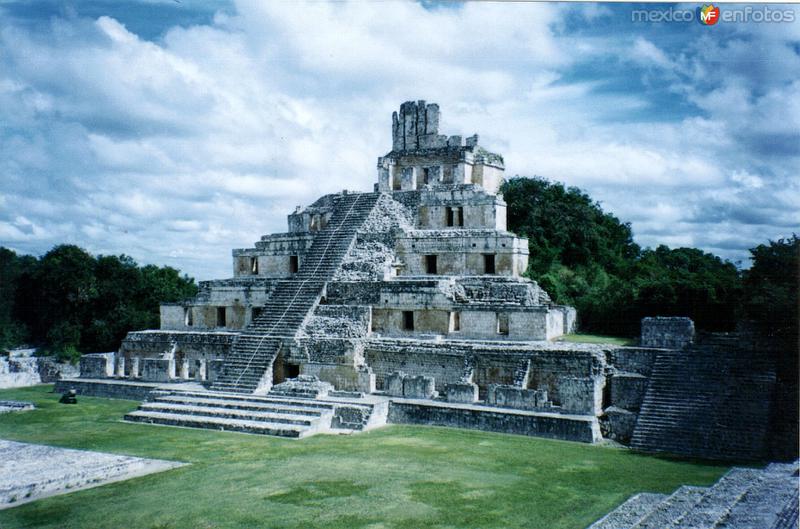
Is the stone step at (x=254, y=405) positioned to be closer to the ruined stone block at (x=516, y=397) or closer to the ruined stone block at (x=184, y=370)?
the ruined stone block at (x=184, y=370)

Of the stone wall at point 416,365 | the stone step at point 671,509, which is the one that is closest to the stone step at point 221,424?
the stone wall at point 416,365

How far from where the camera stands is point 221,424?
17547mm

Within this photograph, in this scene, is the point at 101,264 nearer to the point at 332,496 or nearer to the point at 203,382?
the point at 203,382

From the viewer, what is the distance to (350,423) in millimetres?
17594

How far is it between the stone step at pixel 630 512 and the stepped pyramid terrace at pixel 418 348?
448 cm

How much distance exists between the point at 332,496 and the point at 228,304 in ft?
47.3

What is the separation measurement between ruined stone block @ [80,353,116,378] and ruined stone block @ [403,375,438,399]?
1108cm

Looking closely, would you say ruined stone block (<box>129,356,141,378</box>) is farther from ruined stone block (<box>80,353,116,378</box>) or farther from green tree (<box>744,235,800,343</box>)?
green tree (<box>744,235,800,343</box>)

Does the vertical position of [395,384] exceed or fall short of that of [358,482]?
it exceeds it

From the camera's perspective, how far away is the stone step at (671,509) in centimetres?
931

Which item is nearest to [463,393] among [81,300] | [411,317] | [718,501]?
[411,317]

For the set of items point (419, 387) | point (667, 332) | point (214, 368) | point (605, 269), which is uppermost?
point (605, 269)

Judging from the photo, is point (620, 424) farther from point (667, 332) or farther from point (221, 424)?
point (221, 424)

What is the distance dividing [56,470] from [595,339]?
1465 cm
